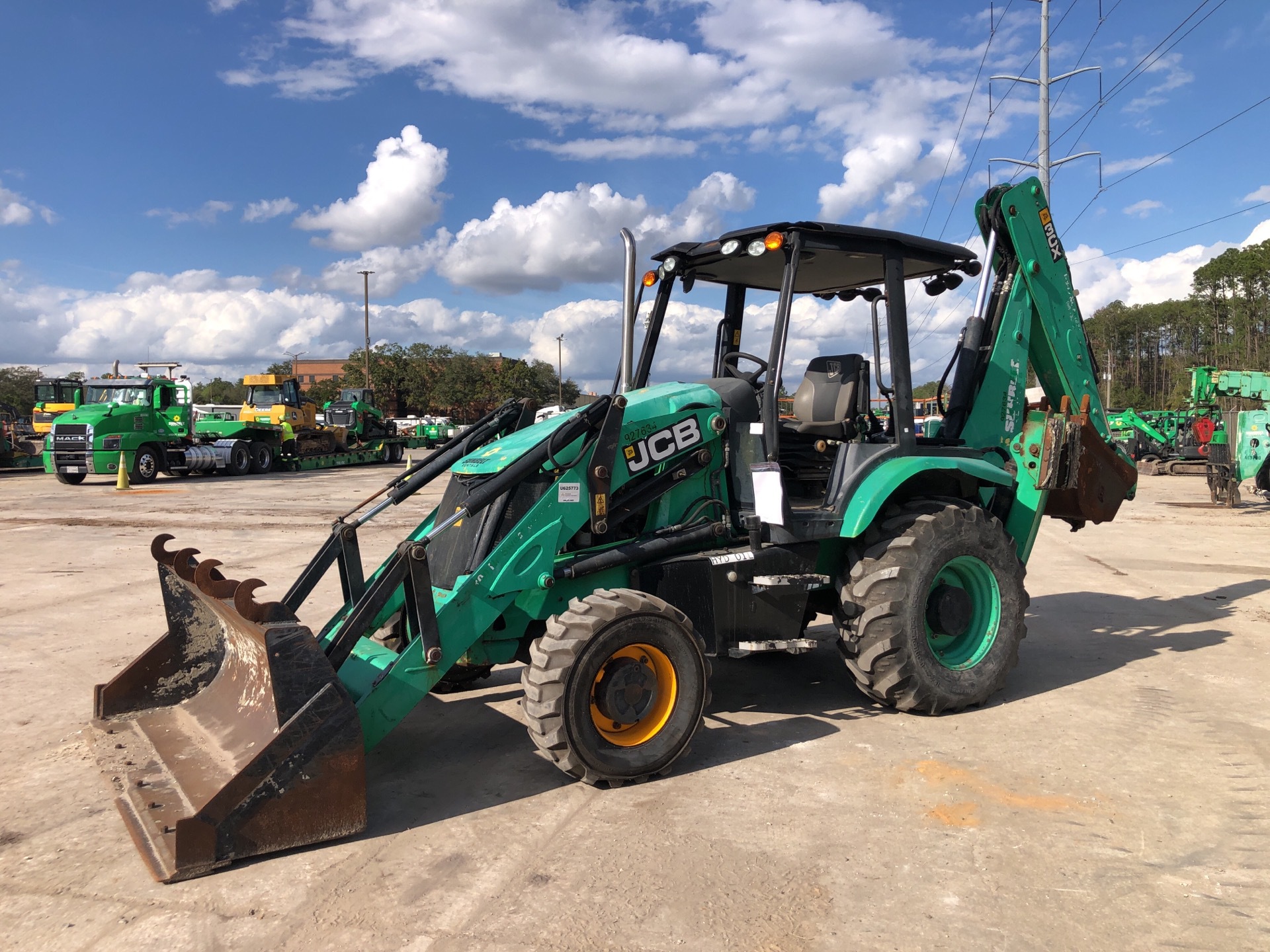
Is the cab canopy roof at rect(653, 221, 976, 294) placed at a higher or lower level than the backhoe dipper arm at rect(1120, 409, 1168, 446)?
higher

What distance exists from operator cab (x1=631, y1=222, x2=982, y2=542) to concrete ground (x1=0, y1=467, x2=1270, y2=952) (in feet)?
4.43

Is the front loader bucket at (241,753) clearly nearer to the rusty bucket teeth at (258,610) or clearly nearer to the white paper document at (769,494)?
the rusty bucket teeth at (258,610)

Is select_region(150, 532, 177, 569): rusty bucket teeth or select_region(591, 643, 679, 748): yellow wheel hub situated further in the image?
select_region(150, 532, 177, 569): rusty bucket teeth

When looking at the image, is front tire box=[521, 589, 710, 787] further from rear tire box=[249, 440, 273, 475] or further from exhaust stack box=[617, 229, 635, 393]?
rear tire box=[249, 440, 273, 475]

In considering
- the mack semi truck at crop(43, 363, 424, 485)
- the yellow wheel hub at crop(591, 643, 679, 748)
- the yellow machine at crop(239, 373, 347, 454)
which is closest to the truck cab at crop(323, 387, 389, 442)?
the mack semi truck at crop(43, 363, 424, 485)

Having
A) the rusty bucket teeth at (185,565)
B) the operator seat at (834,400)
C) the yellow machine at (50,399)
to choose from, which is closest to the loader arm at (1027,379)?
the operator seat at (834,400)

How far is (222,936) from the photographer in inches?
119

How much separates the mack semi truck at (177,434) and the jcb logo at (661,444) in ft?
71.0

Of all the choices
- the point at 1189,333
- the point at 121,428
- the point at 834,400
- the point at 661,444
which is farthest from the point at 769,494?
the point at 1189,333

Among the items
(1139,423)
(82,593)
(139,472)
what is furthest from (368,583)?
(1139,423)

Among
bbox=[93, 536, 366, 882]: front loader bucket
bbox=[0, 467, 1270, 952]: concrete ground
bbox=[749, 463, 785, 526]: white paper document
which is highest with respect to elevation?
bbox=[749, 463, 785, 526]: white paper document

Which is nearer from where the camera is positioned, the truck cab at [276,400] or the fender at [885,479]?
the fender at [885,479]

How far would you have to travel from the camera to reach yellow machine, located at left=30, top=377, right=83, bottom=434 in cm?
2923

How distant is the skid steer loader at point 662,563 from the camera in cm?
383
